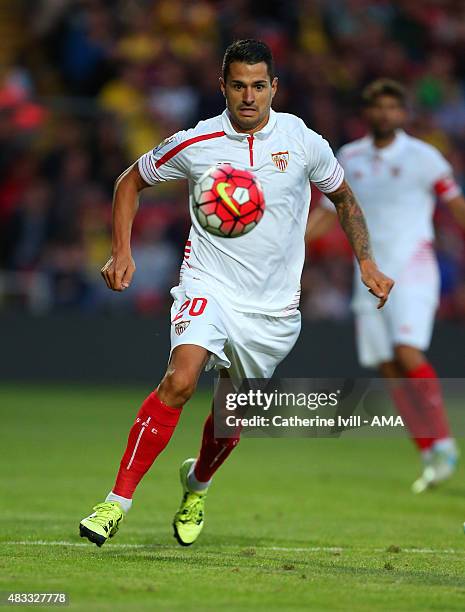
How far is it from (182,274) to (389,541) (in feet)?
6.65

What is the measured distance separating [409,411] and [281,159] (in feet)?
15.0

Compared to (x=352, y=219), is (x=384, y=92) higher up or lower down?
higher up

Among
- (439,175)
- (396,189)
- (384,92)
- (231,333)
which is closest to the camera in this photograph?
(231,333)

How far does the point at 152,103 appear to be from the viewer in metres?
17.9

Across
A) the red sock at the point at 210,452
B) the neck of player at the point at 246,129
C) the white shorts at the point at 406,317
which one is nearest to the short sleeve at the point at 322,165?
the neck of player at the point at 246,129

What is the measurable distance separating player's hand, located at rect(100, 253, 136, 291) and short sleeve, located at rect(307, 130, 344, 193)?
1.17 m

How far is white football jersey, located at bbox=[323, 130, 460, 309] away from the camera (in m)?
10.8

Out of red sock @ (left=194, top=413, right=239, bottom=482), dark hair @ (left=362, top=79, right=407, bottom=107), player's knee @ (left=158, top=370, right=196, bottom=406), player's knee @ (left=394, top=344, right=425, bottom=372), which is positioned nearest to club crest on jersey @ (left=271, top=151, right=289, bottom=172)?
player's knee @ (left=158, top=370, right=196, bottom=406)

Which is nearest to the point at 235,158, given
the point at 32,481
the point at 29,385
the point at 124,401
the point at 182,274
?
the point at 182,274

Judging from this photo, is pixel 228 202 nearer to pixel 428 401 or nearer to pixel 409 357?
pixel 409 357

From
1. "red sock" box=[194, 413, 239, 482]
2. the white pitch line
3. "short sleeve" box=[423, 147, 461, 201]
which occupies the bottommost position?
the white pitch line

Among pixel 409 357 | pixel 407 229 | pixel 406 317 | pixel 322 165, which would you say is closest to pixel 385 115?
pixel 407 229

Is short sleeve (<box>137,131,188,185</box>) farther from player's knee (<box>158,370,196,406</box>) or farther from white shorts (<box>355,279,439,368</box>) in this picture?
white shorts (<box>355,279,439,368</box>)

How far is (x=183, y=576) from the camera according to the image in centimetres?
603
